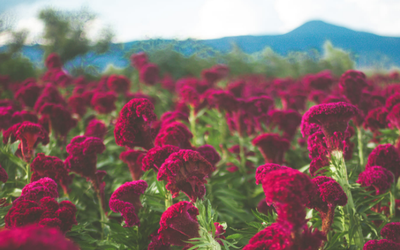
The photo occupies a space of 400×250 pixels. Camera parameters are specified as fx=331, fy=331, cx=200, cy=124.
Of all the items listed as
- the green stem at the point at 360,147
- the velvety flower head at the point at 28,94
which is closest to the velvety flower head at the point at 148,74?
the velvety flower head at the point at 28,94

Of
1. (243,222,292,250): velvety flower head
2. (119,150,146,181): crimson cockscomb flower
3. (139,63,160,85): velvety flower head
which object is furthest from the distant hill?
(243,222,292,250): velvety flower head

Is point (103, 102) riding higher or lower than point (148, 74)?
lower

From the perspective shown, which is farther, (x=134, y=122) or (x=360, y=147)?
(x=360, y=147)

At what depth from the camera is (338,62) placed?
1650 cm

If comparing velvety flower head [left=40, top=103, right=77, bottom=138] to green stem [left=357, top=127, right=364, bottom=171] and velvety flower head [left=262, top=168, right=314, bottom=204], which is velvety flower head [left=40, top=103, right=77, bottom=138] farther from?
green stem [left=357, top=127, right=364, bottom=171]

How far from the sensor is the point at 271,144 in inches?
110

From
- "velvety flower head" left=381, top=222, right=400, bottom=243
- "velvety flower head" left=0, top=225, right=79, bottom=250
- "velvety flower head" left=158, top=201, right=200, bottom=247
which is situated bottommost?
"velvety flower head" left=381, top=222, right=400, bottom=243

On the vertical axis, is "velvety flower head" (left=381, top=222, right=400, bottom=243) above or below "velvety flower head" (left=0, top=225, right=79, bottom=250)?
below

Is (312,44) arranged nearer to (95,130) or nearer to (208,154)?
(95,130)

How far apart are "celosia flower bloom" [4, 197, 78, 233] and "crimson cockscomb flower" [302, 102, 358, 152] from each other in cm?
132

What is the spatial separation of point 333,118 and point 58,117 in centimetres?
239

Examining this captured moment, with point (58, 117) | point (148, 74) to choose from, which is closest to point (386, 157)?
point (58, 117)

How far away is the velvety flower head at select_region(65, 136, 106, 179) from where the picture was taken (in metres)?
2.12

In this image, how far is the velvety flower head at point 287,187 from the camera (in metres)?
1.09
